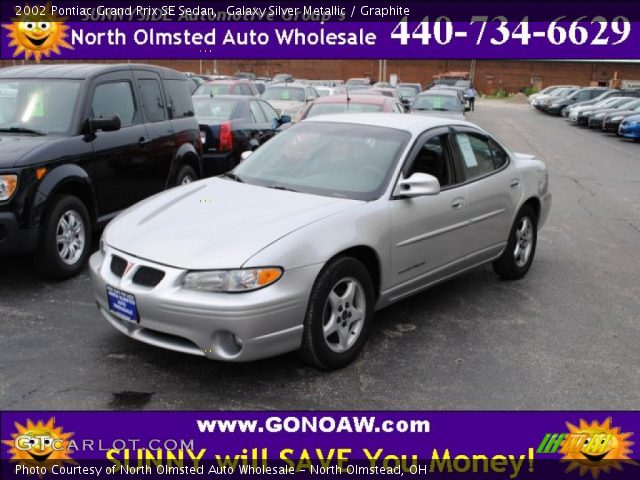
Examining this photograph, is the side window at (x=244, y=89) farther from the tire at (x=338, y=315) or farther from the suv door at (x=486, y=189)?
the tire at (x=338, y=315)

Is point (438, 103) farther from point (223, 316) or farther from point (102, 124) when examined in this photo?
point (223, 316)

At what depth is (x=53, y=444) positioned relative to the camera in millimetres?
3311

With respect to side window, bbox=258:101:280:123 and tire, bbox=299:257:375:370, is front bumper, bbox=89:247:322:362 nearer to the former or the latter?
tire, bbox=299:257:375:370

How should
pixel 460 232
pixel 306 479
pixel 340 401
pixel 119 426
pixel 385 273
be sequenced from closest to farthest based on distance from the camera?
pixel 306 479
pixel 119 426
pixel 340 401
pixel 385 273
pixel 460 232

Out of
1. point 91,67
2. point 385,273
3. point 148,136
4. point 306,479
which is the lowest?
point 306,479

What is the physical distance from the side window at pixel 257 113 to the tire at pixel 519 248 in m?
5.57

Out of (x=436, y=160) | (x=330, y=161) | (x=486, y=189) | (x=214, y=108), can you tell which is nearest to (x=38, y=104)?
(x=330, y=161)

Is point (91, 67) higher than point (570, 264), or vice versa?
point (91, 67)

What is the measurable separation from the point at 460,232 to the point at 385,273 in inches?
38.3

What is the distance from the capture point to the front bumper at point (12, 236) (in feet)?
17.4

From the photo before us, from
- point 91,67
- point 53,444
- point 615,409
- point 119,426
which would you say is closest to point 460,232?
point 615,409

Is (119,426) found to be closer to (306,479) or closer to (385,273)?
(306,479)

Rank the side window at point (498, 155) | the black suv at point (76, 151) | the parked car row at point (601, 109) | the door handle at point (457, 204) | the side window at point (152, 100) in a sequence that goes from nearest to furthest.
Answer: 1. the door handle at point (457, 204)
2. the black suv at point (76, 151)
3. the side window at point (498, 155)
4. the side window at point (152, 100)
5. the parked car row at point (601, 109)

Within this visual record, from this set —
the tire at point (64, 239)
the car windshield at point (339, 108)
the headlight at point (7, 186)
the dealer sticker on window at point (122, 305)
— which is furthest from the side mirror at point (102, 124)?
the car windshield at point (339, 108)
